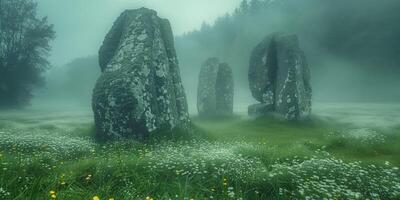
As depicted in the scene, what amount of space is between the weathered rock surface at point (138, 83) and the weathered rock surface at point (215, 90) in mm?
14024

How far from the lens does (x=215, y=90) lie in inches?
1492

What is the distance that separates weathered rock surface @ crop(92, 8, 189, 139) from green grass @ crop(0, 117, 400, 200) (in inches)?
39.0

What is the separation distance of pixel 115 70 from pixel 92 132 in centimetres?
359

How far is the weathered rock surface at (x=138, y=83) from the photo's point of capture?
1861 cm

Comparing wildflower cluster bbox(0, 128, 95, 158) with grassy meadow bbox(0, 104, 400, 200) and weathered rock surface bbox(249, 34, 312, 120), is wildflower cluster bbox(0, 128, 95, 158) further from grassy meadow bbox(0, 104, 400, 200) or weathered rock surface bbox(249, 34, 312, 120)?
weathered rock surface bbox(249, 34, 312, 120)

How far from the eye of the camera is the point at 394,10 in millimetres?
62938

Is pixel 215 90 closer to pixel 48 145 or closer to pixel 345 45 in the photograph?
pixel 48 145

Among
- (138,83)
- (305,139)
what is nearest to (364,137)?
A: (305,139)

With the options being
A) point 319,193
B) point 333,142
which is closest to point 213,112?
point 333,142

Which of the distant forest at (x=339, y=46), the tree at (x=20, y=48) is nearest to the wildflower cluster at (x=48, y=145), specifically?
the tree at (x=20, y=48)

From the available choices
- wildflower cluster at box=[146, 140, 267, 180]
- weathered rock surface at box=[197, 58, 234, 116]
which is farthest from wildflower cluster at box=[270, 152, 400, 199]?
weathered rock surface at box=[197, 58, 234, 116]

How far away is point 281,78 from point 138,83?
46.6ft

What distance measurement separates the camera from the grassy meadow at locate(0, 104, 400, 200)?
10.1 m

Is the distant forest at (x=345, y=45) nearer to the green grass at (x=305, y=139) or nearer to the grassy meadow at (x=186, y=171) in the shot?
the green grass at (x=305, y=139)
